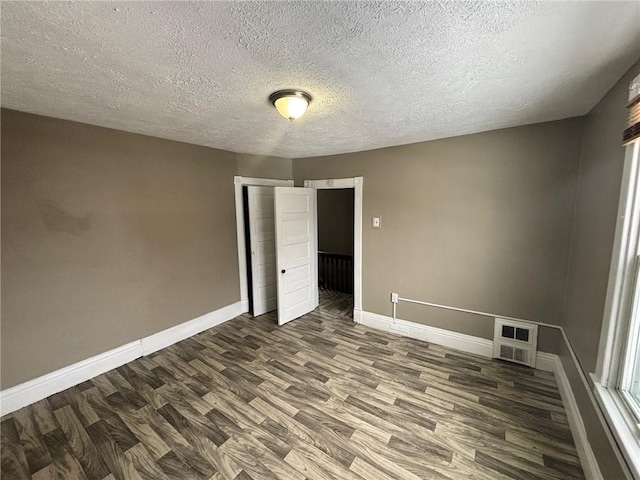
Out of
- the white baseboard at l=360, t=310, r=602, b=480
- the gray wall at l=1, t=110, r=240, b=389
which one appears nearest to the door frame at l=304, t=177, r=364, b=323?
the white baseboard at l=360, t=310, r=602, b=480

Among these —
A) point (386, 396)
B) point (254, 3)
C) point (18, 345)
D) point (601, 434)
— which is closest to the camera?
point (254, 3)

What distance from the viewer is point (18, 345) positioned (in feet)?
6.89

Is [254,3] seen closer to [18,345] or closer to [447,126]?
[447,126]

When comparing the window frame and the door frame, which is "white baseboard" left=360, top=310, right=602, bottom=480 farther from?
the window frame

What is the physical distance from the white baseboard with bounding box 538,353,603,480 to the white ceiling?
227 centimetres

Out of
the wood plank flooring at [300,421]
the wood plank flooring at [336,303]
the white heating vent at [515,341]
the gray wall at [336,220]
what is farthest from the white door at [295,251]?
the white heating vent at [515,341]

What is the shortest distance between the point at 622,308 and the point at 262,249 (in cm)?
371

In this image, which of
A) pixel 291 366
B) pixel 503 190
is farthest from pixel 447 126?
pixel 291 366

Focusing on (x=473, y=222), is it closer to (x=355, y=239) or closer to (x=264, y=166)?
(x=355, y=239)

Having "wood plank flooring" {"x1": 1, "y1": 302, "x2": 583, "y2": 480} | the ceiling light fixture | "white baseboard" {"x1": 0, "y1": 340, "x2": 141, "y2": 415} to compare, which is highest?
the ceiling light fixture

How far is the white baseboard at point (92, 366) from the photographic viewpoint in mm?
2109

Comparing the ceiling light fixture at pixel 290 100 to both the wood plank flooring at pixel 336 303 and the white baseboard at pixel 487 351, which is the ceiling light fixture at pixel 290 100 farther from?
the wood plank flooring at pixel 336 303

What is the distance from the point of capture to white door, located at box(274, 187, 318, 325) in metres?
3.54

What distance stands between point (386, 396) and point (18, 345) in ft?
10.5
